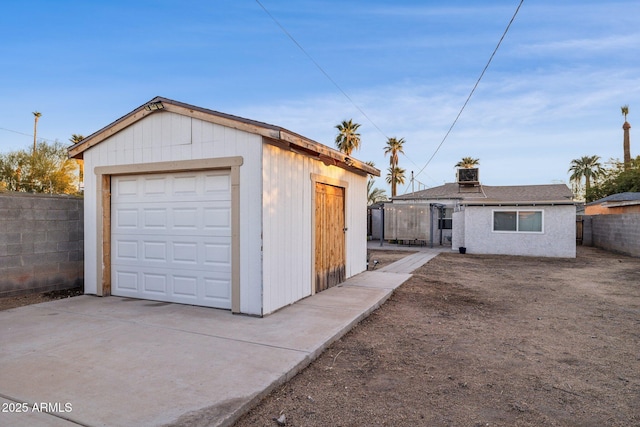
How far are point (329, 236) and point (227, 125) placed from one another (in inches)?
123

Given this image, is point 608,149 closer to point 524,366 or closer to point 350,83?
point 350,83

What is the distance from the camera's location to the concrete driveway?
8.39 feet

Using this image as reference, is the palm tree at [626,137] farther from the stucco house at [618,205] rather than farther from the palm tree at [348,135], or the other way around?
the palm tree at [348,135]

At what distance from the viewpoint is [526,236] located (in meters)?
14.8

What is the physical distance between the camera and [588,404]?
115 inches

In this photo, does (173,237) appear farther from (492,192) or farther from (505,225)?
(492,192)

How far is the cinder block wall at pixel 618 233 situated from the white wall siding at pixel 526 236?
113 inches

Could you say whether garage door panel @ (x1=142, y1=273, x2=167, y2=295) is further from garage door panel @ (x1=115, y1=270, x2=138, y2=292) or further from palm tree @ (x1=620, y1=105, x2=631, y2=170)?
palm tree @ (x1=620, y1=105, x2=631, y2=170)

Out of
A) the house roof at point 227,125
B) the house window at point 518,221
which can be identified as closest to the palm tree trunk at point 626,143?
the house window at point 518,221

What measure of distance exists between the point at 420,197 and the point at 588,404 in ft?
66.9

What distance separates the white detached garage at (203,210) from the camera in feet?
17.0

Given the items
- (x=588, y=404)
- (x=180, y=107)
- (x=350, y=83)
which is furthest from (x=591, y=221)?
(x=180, y=107)

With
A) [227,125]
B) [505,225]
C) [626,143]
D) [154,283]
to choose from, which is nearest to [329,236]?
[227,125]

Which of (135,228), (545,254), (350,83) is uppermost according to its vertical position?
(350,83)
